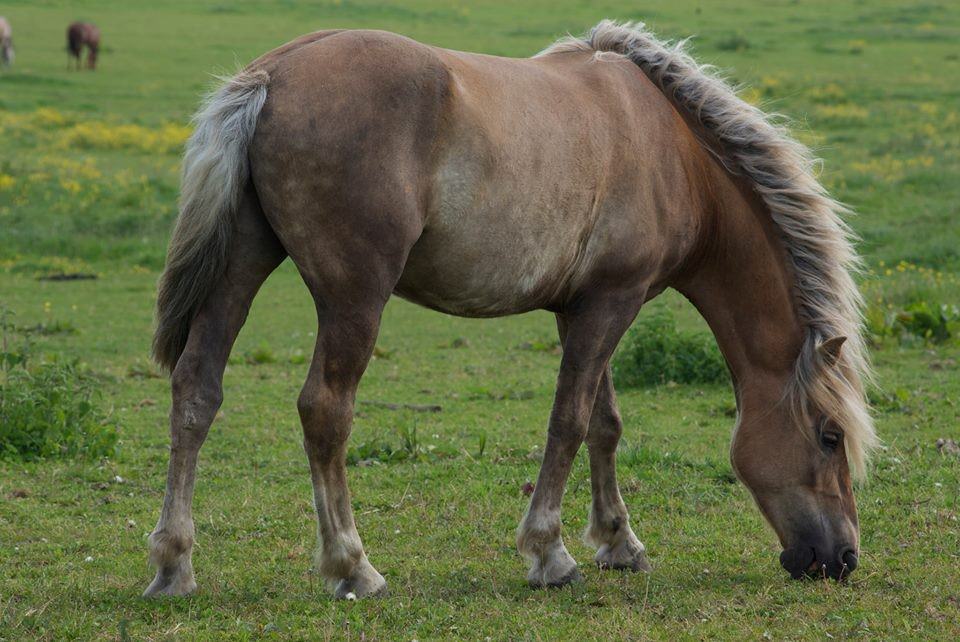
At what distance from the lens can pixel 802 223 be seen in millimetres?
5430

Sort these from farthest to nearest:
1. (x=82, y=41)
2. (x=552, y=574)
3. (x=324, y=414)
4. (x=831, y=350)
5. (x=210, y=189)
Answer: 1. (x=82, y=41)
2. (x=831, y=350)
3. (x=552, y=574)
4. (x=324, y=414)
5. (x=210, y=189)

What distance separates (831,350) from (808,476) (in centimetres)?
57

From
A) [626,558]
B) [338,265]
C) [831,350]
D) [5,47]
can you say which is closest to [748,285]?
[831,350]

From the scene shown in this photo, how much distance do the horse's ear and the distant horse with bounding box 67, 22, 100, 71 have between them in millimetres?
28614

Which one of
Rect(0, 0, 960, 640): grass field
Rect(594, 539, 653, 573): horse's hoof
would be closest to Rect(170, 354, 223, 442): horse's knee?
Rect(0, 0, 960, 640): grass field

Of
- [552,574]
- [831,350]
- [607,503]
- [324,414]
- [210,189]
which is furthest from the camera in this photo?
[607,503]

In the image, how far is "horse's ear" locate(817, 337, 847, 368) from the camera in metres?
5.18

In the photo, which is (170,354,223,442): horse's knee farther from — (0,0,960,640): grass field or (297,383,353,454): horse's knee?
(0,0,960,640): grass field

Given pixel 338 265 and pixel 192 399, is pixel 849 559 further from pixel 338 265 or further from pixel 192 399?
pixel 192 399

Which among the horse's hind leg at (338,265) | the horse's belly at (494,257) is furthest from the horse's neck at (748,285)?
the horse's hind leg at (338,265)

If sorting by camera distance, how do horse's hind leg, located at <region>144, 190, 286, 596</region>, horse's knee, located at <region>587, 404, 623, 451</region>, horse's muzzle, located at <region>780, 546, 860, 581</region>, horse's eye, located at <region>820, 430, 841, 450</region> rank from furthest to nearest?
horse's knee, located at <region>587, 404, 623, 451</region>, horse's eye, located at <region>820, 430, 841, 450</region>, horse's muzzle, located at <region>780, 546, 860, 581</region>, horse's hind leg, located at <region>144, 190, 286, 596</region>

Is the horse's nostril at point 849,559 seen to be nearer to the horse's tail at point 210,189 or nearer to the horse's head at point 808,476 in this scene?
the horse's head at point 808,476

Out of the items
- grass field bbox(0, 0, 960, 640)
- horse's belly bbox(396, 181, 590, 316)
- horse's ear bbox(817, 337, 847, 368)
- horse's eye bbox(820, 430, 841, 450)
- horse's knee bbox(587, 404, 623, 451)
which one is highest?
horse's belly bbox(396, 181, 590, 316)

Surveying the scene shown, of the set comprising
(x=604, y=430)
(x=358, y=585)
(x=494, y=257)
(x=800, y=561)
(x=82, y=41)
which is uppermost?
(x=494, y=257)
